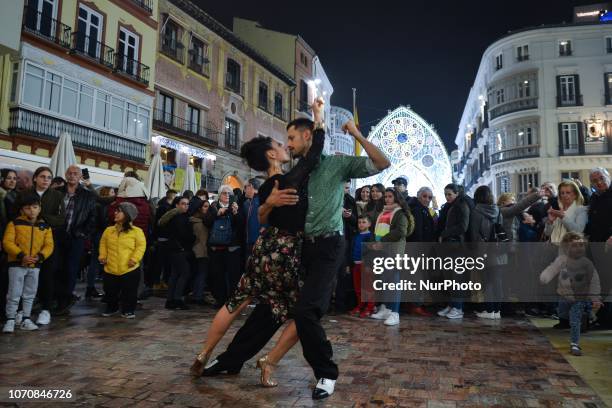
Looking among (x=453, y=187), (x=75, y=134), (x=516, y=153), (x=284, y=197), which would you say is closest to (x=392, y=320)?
(x=453, y=187)

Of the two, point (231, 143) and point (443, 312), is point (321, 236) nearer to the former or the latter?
point (443, 312)

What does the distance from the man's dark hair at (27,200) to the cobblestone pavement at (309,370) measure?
5.06 feet

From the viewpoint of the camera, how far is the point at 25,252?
532cm

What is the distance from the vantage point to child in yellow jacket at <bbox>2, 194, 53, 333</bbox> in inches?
205

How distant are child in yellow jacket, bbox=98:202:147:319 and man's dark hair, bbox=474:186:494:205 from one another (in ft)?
17.7

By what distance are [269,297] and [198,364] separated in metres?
0.77

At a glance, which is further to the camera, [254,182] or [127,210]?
[254,182]

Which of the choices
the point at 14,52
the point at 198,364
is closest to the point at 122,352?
the point at 198,364

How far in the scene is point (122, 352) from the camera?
4223mm

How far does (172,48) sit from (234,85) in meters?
5.16

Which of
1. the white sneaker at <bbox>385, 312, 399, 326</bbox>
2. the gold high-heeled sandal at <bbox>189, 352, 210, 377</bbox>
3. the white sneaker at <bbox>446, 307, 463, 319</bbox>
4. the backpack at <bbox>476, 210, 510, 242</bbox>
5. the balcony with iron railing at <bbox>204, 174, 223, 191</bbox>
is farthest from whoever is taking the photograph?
the balcony with iron railing at <bbox>204, 174, 223, 191</bbox>

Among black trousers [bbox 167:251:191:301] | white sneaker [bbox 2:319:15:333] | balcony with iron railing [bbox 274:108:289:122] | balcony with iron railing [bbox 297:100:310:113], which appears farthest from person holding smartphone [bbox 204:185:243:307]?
balcony with iron railing [bbox 297:100:310:113]

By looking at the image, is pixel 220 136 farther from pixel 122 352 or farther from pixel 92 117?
pixel 122 352

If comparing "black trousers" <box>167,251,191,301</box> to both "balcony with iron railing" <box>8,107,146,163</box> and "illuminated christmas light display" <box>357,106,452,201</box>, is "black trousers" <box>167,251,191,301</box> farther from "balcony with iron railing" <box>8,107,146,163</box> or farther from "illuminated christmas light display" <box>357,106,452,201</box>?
"illuminated christmas light display" <box>357,106,452,201</box>
